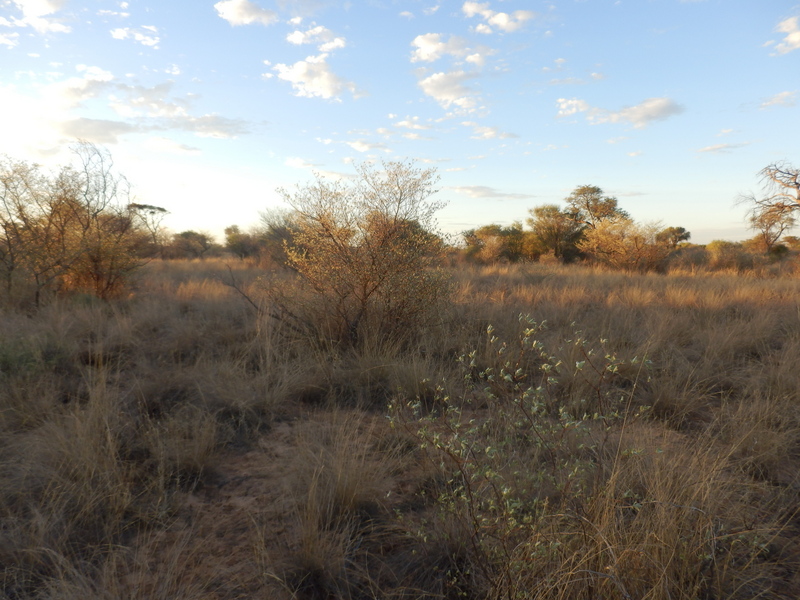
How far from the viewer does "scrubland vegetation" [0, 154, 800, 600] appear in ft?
6.19

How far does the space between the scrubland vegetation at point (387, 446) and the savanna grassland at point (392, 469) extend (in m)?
0.02

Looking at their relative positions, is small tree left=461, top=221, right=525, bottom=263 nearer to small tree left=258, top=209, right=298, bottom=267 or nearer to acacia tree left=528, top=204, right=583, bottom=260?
acacia tree left=528, top=204, right=583, bottom=260

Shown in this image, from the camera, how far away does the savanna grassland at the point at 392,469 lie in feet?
6.07

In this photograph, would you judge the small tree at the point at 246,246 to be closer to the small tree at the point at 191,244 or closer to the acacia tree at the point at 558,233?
the small tree at the point at 191,244

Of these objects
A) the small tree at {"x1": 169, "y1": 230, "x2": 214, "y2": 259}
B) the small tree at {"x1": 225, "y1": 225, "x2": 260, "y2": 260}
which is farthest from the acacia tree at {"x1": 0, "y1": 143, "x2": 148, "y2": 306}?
the small tree at {"x1": 169, "y1": 230, "x2": 214, "y2": 259}

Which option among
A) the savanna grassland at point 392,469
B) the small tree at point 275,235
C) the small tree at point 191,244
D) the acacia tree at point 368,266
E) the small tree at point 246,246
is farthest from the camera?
the small tree at point 191,244

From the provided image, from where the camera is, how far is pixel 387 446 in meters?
3.10

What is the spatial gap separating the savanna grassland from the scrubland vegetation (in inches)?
0.7

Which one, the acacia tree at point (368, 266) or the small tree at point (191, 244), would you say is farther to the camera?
the small tree at point (191, 244)

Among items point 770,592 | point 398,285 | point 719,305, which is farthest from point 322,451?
point 719,305

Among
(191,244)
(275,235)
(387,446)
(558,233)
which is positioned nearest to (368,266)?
(387,446)

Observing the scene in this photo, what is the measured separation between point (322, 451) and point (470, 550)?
1.06 meters

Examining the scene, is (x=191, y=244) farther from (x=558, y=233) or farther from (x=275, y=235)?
(x=558, y=233)

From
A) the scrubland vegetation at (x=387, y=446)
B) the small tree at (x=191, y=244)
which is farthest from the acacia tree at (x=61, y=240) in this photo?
the small tree at (x=191, y=244)
